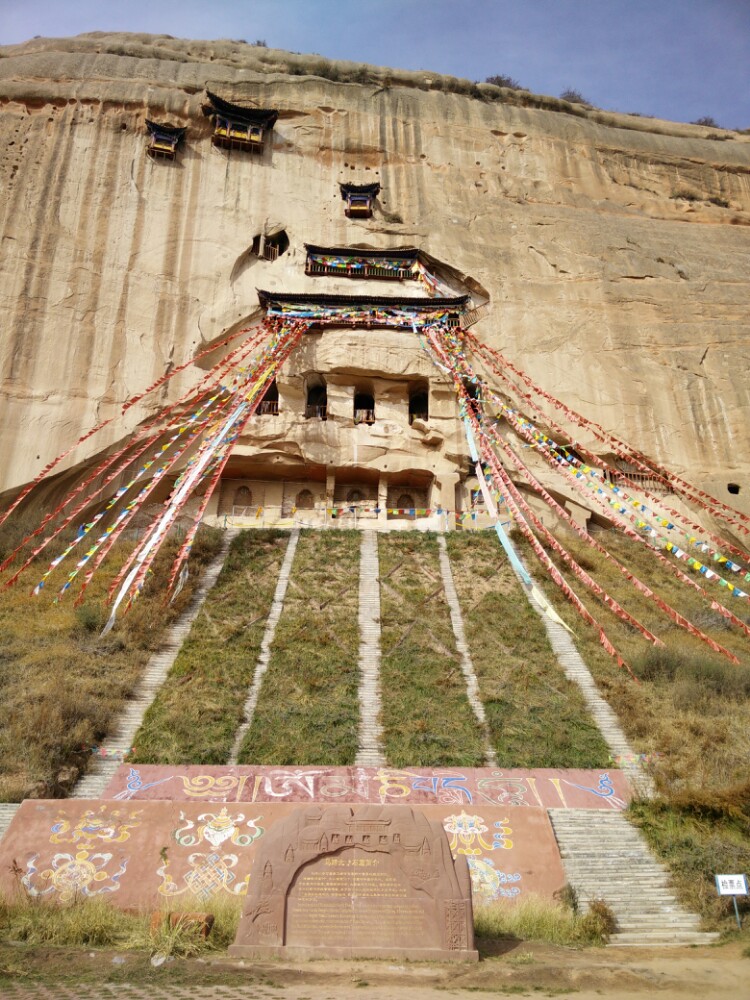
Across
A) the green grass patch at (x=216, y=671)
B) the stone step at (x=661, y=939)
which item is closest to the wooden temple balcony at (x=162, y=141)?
the green grass patch at (x=216, y=671)

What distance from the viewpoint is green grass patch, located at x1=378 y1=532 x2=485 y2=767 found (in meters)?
12.4

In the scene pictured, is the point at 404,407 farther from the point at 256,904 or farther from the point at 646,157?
the point at 256,904

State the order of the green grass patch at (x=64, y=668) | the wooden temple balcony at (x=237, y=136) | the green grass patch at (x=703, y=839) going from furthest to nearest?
1. the wooden temple balcony at (x=237, y=136)
2. the green grass patch at (x=64, y=668)
3. the green grass patch at (x=703, y=839)

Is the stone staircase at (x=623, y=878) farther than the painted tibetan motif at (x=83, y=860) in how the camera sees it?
Yes

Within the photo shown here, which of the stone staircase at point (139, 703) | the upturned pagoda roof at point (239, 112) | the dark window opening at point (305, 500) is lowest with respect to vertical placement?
the stone staircase at point (139, 703)

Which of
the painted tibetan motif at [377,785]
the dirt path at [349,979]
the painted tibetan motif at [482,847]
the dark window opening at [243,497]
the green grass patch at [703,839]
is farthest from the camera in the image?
the dark window opening at [243,497]

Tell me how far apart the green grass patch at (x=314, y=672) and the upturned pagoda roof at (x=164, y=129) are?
19.0 metres

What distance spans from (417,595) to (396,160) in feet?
69.8

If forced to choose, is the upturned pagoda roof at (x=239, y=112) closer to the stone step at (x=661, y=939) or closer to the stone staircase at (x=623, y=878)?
the stone staircase at (x=623, y=878)

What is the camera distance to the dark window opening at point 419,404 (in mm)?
27569

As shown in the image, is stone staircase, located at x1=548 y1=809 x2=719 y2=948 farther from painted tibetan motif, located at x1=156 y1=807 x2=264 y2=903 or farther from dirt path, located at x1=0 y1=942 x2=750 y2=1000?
painted tibetan motif, located at x1=156 y1=807 x2=264 y2=903

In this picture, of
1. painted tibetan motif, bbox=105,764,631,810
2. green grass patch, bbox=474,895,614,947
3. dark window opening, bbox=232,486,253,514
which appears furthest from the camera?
dark window opening, bbox=232,486,253,514

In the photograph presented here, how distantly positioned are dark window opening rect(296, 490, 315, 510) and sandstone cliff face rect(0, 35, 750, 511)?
573 cm

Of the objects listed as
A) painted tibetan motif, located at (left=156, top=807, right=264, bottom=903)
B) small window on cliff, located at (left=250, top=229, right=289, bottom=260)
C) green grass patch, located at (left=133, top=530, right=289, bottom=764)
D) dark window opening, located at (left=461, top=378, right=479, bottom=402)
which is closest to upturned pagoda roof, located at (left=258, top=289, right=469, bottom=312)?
small window on cliff, located at (left=250, top=229, right=289, bottom=260)
